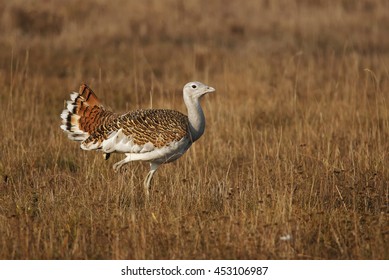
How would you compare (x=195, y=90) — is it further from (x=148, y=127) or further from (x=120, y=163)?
(x=120, y=163)

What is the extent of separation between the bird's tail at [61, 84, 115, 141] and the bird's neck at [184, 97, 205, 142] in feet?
2.05

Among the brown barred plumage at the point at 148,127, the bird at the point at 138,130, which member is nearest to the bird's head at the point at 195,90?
the bird at the point at 138,130

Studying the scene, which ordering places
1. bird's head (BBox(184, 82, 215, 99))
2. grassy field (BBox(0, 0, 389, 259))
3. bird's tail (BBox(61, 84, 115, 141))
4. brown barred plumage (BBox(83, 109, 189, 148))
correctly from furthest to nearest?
bird's tail (BBox(61, 84, 115, 141)), bird's head (BBox(184, 82, 215, 99)), brown barred plumage (BBox(83, 109, 189, 148)), grassy field (BBox(0, 0, 389, 259))

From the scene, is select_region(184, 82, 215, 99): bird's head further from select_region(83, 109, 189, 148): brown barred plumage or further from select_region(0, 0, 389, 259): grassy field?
select_region(0, 0, 389, 259): grassy field

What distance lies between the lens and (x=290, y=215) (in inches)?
190

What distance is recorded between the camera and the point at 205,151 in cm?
693

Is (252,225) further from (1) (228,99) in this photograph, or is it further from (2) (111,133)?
(1) (228,99)

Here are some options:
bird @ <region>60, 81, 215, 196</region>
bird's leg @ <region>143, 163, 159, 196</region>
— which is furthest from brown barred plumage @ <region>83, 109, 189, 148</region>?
bird's leg @ <region>143, 163, 159, 196</region>

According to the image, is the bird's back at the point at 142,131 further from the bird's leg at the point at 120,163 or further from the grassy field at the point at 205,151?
the grassy field at the point at 205,151

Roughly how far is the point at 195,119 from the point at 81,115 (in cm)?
93

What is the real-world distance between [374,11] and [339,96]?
25.4 feet

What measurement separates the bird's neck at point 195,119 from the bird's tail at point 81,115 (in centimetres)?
63

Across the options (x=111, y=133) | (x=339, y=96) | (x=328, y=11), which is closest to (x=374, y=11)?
(x=328, y=11)

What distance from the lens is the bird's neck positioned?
5785mm
